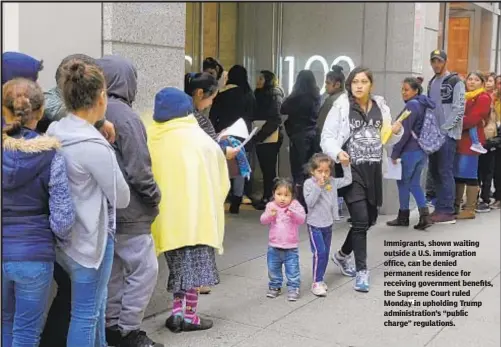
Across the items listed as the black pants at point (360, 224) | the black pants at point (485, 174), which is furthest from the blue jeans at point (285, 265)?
the black pants at point (485, 174)

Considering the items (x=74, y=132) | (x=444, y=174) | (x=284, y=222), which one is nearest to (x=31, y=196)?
(x=74, y=132)

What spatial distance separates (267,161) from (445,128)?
2204 mm

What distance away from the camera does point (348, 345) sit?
4070 millimetres

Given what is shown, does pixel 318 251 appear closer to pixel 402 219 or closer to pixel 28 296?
pixel 28 296

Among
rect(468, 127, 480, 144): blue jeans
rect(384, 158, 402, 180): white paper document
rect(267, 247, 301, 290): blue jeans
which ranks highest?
rect(468, 127, 480, 144): blue jeans

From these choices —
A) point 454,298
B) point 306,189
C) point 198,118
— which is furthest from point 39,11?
point 454,298

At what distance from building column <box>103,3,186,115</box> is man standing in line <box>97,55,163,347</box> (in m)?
0.42

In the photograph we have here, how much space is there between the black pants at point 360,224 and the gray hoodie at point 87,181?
2.39m

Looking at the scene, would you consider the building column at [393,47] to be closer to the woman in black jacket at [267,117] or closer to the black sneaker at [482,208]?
the black sneaker at [482,208]

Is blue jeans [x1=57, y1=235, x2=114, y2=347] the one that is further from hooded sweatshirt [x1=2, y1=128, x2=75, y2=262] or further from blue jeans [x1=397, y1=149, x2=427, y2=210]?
blue jeans [x1=397, y1=149, x2=427, y2=210]

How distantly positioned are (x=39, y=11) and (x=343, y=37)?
562 cm

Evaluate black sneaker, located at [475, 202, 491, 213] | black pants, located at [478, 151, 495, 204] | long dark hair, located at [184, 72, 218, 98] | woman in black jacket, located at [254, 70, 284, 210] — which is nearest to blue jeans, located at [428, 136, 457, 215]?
black sneaker, located at [475, 202, 491, 213]

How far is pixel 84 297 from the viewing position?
10.2 ft

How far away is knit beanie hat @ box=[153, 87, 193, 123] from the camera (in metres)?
3.87
